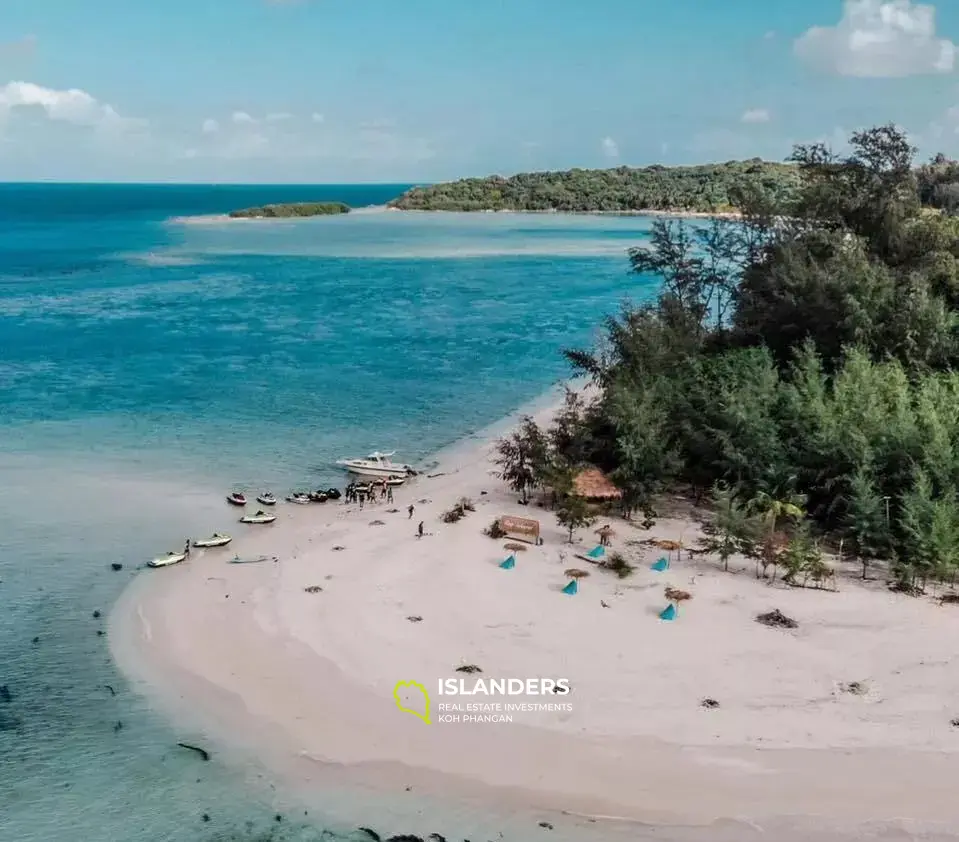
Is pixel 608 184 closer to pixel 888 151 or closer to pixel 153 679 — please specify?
pixel 888 151

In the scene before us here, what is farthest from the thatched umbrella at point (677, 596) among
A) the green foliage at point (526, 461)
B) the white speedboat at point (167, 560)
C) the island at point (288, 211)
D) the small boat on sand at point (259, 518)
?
the island at point (288, 211)

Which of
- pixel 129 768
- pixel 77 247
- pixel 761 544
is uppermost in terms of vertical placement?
pixel 77 247

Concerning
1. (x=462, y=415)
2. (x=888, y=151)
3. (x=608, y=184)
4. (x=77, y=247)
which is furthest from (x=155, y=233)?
(x=888, y=151)

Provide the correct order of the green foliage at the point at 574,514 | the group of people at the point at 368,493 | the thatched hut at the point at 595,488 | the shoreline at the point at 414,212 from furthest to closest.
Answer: the shoreline at the point at 414,212 < the group of people at the point at 368,493 < the thatched hut at the point at 595,488 < the green foliage at the point at 574,514

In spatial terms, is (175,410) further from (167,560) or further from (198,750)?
(198,750)

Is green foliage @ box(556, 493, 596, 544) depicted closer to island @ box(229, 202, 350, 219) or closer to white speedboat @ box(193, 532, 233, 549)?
Result: white speedboat @ box(193, 532, 233, 549)

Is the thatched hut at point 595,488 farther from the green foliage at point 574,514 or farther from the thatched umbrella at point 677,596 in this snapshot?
the thatched umbrella at point 677,596

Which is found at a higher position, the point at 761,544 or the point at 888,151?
the point at 888,151
